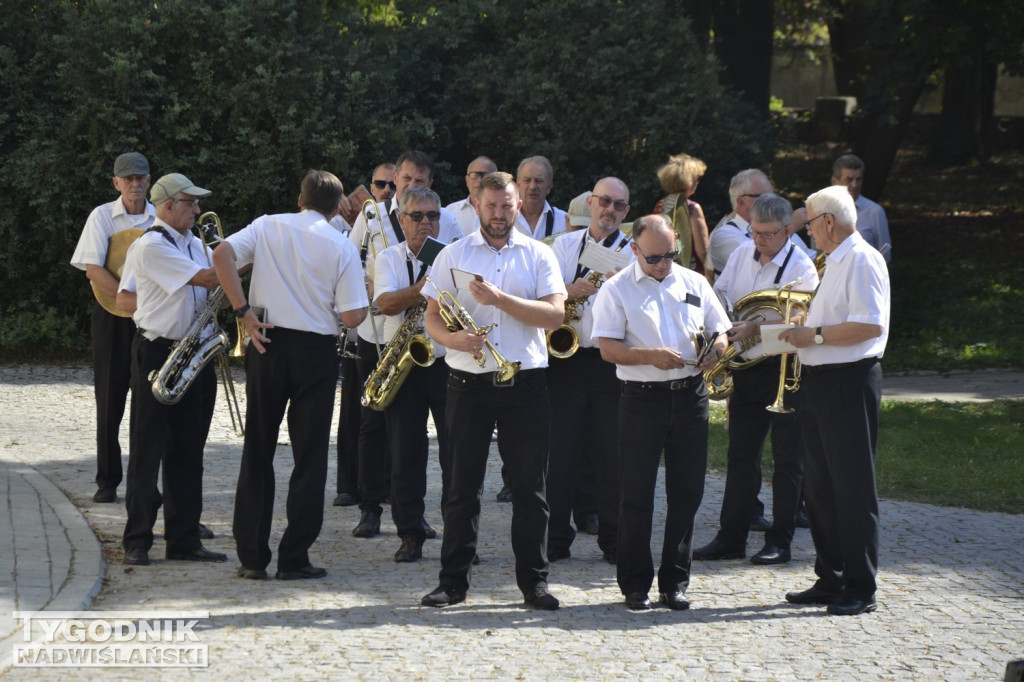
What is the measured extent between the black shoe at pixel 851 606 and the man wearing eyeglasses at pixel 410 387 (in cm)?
224

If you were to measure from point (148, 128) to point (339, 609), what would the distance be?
9294mm

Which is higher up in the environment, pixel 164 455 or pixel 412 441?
pixel 412 441

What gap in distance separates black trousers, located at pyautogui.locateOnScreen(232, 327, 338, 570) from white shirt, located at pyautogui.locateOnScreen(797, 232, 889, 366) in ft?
8.17

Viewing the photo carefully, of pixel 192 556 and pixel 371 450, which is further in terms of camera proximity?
pixel 371 450

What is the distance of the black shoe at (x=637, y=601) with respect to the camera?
6.43m

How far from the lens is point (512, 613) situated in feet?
20.8

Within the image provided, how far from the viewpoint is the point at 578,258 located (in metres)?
7.59

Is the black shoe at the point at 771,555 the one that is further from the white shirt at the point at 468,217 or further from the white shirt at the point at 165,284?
the white shirt at the point at 165,284

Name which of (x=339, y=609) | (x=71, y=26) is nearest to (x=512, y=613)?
(x=339, y=609)

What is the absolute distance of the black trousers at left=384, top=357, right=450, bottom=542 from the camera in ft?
24.0

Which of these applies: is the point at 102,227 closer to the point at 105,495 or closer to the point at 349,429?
the point at 105,495

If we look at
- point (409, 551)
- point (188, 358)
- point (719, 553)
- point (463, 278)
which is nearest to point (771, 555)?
point (719, 553)

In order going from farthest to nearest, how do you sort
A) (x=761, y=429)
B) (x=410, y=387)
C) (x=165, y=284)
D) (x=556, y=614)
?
(x=761, y=429), (x=410, y=387), (x=165, y=284), (x=556, y=614)

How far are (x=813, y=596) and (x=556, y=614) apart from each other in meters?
1.37
